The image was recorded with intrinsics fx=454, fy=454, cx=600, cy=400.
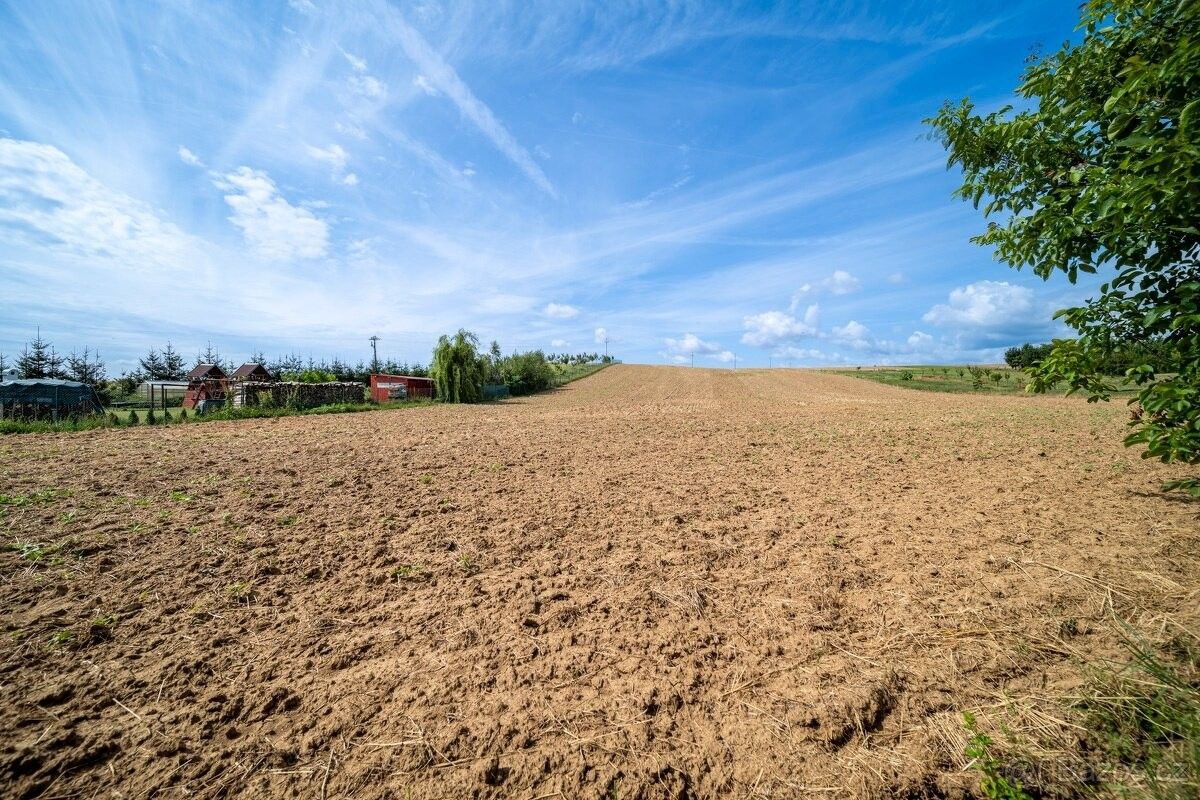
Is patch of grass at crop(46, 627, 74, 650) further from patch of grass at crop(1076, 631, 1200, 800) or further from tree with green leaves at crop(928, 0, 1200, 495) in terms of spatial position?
tree with green leaves at crop(928, 0, 1200, 495)

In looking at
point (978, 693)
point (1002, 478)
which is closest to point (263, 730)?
point (978, 693)

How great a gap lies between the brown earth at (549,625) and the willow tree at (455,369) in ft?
71.1

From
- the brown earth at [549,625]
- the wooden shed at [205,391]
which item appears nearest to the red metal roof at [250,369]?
the wooden shed at [205,391]

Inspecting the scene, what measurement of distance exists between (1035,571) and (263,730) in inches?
249

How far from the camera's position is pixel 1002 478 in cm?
781

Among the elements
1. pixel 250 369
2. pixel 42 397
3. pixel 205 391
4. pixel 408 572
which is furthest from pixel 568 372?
pixel 408 572

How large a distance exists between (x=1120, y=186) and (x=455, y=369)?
29.5m

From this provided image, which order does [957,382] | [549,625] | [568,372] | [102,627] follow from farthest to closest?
[568,372]
[957,382]
[549,625]
[102,627]

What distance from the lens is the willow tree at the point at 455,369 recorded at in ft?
97.0

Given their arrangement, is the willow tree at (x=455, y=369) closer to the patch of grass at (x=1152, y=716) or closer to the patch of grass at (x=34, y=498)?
the patch of grass at (x=34, y=498)

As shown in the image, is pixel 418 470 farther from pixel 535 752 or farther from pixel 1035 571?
pixel 1035 571

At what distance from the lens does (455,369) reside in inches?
1166

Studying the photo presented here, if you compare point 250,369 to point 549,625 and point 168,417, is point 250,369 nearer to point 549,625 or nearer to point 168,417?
point 168,417

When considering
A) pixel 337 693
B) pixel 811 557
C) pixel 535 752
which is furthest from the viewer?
pixel 811 557
